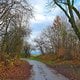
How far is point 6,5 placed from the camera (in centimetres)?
3466

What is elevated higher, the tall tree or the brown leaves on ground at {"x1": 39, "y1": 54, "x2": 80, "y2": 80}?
the tall tree

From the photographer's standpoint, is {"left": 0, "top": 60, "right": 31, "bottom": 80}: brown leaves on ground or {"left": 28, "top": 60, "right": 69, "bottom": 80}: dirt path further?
{"left": 28, "top": 60, "right": 69, "bottom": 80}: dirt path

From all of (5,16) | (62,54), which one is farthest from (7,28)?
(62,54)

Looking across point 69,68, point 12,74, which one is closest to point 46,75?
point 12,74

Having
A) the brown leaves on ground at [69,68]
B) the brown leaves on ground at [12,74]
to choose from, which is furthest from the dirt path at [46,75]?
the brown leaves on ground at [69,68]

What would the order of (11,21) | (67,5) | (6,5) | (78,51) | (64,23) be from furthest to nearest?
(64,23) → (78,51) → (11,21) → (6,5) → (67,5)

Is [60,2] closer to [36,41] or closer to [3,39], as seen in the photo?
[3,39]

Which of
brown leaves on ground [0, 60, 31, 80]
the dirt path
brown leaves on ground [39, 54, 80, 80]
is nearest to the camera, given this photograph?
brown leaves on ground [0, 60, 31, 80]

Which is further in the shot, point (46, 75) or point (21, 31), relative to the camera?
point (21, 31)

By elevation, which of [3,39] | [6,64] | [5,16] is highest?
[5,16]

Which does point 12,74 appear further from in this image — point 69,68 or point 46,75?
point 69,68

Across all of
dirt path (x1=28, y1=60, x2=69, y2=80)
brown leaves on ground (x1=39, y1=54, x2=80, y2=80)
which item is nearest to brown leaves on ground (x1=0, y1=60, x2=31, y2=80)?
dirt path (x1=28, y1=60, x2=69, y2=80)

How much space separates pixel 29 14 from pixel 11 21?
12.3 ft

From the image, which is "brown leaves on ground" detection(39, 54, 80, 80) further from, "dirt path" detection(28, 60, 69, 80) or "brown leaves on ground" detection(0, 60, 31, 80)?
"brown leaves on ground" detection(0, 60, 31, 80)
